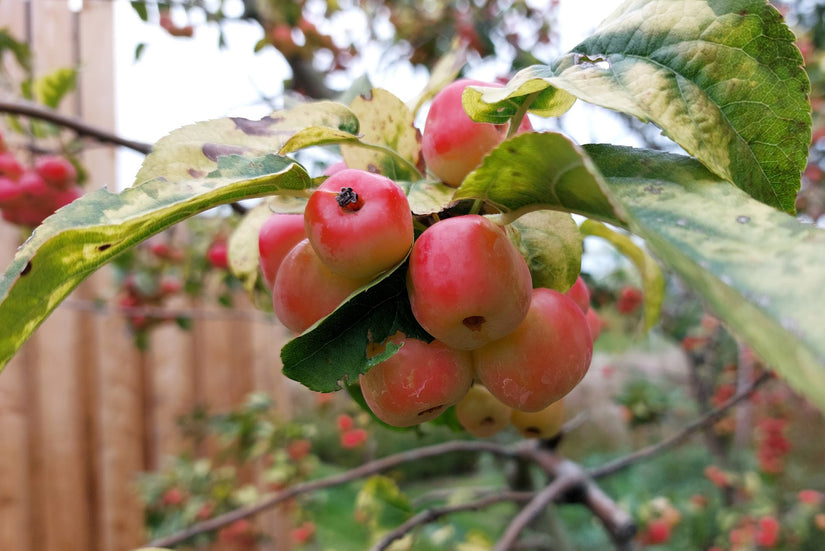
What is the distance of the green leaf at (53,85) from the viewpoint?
114cm

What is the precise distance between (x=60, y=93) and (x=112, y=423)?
1.40 metres

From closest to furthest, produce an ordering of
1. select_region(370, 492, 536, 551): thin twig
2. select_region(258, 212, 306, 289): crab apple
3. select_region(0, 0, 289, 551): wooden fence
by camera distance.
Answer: select_region(258, 212, 306, 289): crab apple, select_region(370, 492, 536, 551): thin twig, select_region(0, 0, 289, 551): wooden fence

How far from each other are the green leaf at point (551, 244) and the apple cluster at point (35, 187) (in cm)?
124

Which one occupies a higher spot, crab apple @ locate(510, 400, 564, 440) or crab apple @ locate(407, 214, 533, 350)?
A: crab apple @ locate(407, 214, 533, 350)

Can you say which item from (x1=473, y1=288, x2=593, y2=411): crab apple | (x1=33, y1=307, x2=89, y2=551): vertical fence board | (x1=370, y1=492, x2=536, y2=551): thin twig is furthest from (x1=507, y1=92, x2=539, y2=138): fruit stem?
(x1=33, y1=307, x2=89, y2=551): vertical fence board

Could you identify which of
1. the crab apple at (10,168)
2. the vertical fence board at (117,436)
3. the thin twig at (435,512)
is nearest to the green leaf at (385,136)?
the thin twig at (435,512)

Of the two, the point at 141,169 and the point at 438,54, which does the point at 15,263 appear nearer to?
the point at 141,169

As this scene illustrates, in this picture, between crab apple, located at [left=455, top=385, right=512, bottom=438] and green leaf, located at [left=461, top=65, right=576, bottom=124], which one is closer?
green leaf, located at [left=461, top=65, right=576, bottom=124]

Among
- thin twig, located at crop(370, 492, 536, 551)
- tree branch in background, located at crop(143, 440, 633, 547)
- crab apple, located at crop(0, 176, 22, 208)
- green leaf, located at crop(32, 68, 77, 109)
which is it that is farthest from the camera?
crab apple, located at crop(0, 176, 22, 208)

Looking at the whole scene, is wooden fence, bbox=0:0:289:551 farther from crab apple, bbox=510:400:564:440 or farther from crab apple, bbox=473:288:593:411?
crab apple, bbox=473:288:593:411

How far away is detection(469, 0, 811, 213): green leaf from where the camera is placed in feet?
1.03

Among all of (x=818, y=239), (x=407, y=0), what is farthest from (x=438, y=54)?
(x=818, y=239)

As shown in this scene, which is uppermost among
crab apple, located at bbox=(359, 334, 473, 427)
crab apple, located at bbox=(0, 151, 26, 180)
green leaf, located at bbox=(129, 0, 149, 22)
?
green leaf, located at bbox=(129, 0, 149, 22)

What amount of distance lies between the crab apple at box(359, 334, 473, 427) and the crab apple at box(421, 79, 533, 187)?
12 centimetres
